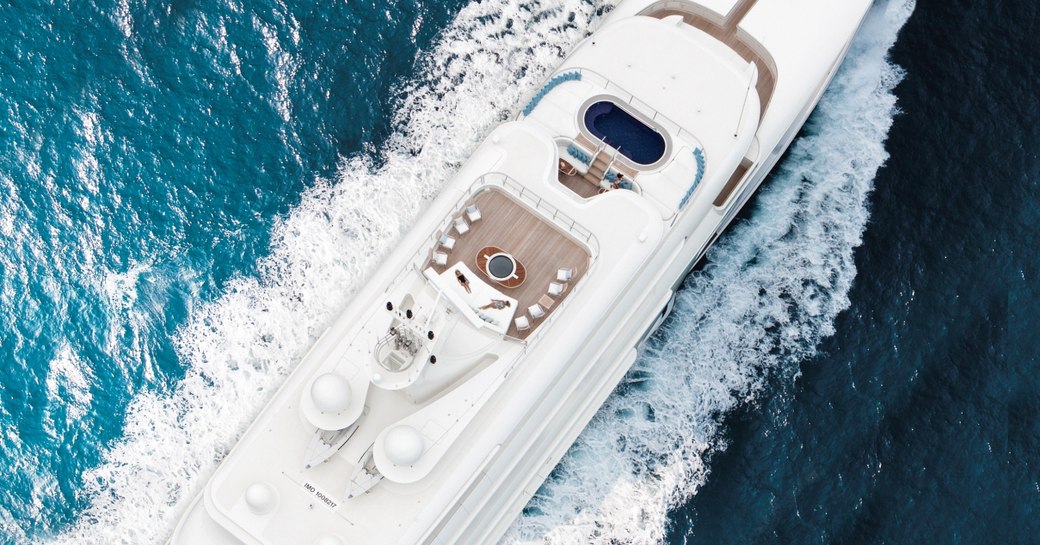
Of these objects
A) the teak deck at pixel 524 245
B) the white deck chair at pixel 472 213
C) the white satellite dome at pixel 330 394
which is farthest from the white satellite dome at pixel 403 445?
the white deck chair at pixel 472 213

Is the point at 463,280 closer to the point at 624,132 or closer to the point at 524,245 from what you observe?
the point at 524,245

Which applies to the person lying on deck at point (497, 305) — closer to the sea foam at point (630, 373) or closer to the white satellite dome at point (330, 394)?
the white satellite dome at point (330, 394)

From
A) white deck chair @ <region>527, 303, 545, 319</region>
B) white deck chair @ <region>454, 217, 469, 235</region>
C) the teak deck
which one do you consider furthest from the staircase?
white deck chair @ <region>527, 303, 545, 319</region>

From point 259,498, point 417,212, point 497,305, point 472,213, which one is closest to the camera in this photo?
point 259,498

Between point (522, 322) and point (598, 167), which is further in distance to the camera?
point (598, 167)

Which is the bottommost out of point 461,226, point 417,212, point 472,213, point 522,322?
point 522,322

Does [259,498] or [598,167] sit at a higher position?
[598,167]

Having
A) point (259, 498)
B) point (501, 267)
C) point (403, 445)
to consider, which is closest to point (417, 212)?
point (501, 267)
